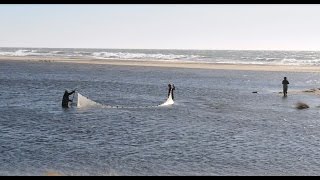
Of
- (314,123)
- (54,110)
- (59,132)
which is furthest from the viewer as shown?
(54,110)

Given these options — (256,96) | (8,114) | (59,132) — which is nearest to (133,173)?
(59,132)

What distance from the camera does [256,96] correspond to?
39062 mm

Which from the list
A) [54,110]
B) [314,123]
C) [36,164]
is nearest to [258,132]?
[314,123]

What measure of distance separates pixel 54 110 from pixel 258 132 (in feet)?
44.7

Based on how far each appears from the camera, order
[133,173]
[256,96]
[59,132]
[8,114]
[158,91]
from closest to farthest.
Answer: [133,173]
[59,132]
[8,114]
[256,96]
[158,91]

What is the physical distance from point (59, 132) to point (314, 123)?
13581 mm
